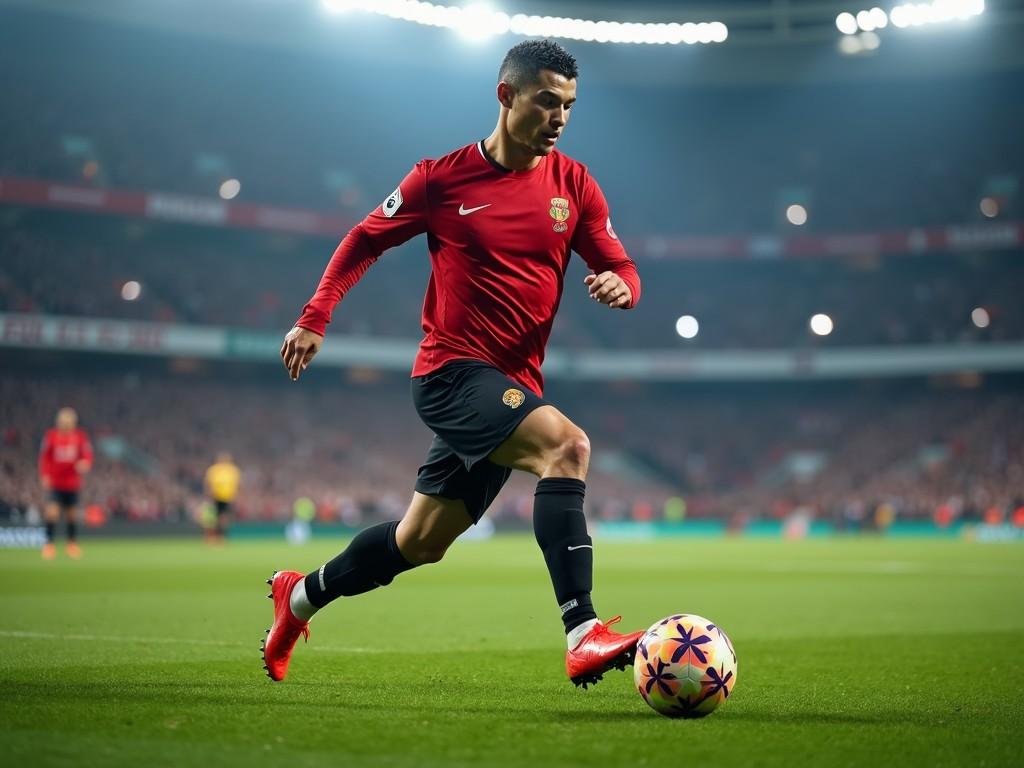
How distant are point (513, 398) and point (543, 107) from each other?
1223mm

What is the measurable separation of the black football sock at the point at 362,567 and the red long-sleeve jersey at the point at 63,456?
12844mm

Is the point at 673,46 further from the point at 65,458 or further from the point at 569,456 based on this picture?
the point at 569,456

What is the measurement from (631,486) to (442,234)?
133 ft

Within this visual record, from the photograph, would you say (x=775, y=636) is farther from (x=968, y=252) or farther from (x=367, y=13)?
(x=968, y=252)

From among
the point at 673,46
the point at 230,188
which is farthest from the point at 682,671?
the point at 673,46

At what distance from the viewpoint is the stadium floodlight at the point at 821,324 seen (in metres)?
46.5

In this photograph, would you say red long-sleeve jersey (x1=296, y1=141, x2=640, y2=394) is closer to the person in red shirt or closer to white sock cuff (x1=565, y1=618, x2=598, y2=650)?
white sock cuff (x1=565, y1=618, x2=598, y2=650)

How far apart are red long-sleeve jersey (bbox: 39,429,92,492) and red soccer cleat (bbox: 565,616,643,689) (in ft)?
46.4

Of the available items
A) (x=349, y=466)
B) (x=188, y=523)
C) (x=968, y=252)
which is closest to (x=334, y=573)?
(x=188, y=523)

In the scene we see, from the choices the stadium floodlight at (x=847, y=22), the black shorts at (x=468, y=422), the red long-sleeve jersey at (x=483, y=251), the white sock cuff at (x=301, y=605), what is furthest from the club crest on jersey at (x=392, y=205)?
the stadium floodlight at (x=847, y=22)

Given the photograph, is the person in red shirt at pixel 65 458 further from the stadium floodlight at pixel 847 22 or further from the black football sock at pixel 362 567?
the stadium floodlight at pixel 847 22

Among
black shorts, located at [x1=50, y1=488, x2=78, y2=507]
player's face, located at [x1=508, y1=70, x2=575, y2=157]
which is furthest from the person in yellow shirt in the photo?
player's face, located at [x1=508, y1=70, x2=575, y2=157]

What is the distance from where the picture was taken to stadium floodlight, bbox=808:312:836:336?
153 feet

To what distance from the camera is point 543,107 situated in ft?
16.3
